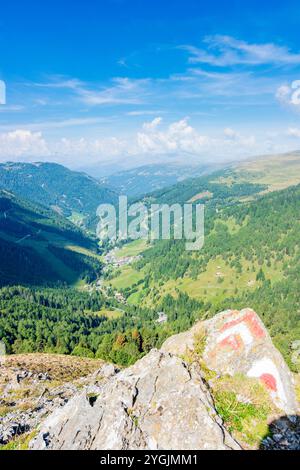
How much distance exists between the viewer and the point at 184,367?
3014cm

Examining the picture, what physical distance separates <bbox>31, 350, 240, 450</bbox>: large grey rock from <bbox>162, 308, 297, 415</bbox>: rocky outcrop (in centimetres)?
397

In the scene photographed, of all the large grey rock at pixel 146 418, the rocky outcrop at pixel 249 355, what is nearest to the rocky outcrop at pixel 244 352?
the rocky outcrop at pixel 249 355

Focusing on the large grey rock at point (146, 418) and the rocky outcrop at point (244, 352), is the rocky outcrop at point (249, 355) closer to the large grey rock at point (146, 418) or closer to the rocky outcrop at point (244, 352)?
the rocky outcrop at point (244, 352)

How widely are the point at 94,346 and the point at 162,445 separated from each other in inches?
4798

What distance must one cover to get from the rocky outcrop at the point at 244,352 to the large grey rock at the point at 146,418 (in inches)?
156

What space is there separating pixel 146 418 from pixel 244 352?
1198cm

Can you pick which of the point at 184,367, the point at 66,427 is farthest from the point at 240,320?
the point at 66,427

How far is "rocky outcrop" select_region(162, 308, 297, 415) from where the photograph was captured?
29.3 metres

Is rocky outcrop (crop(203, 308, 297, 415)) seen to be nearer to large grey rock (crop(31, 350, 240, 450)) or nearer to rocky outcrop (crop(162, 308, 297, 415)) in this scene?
rocky outcrop (crop(162, 308, 297, 415))

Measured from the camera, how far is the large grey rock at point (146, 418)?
23.6 meters

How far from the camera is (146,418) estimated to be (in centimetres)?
2555

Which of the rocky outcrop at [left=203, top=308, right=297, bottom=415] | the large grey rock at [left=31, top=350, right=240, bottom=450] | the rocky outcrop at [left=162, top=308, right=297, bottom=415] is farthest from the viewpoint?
the rocky outcrop at [left=162, top=308, right=297, bottom=415]

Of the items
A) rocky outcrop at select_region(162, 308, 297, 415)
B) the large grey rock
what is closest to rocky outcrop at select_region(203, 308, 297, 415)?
rocky outcrop at select_region(162, 308, 297, 415)
